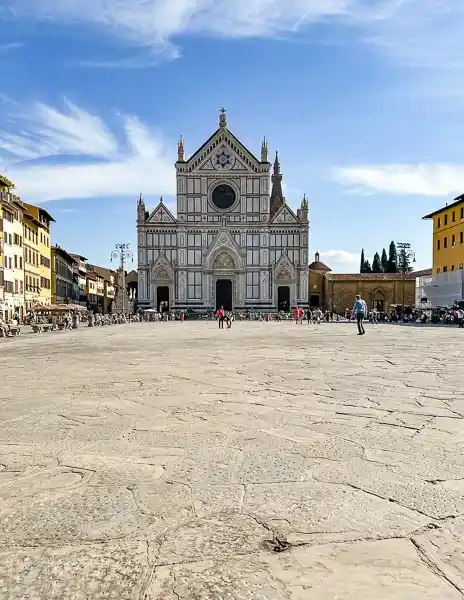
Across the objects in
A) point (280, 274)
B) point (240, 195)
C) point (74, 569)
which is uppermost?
point (240, 195)

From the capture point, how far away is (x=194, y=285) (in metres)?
62.8

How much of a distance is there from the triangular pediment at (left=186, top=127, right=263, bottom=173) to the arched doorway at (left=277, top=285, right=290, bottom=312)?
13658mm

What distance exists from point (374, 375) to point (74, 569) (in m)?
7.29

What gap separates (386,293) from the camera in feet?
224

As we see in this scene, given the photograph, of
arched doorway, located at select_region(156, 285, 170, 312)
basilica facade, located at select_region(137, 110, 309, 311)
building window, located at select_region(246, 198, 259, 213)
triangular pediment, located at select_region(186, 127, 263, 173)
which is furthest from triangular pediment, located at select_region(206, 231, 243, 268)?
triangular pediment, located at select_region(186, 127, 263, 173)

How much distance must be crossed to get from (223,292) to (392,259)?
42504mm

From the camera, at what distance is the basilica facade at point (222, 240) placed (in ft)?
205

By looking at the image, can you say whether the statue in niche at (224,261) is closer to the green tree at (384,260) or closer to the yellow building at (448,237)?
the yellow building at (448,237)

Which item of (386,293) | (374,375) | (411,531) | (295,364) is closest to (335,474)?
(411,531)

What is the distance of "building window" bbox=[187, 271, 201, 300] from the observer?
6269 centimetres

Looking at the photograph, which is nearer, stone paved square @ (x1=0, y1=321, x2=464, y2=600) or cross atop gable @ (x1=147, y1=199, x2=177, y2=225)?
stone paved square @ (x1=0, y1=321, x2=464, y2=600)

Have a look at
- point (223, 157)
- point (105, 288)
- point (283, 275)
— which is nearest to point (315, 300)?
point (283, 275)

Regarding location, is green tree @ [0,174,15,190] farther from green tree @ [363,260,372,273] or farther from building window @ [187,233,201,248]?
green tree @ [363,260,372,273]

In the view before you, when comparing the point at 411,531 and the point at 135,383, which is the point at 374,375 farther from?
the point at 411,531
